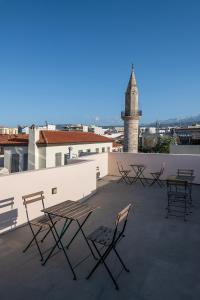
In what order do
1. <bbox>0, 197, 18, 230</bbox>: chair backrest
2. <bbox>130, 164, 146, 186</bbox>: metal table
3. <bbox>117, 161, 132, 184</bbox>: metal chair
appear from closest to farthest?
<bbox>0, 197, 18, 230</bbox>: chair backrest
<bbox>117, 161, 132, 184</bbox>: metal chair
<bbox>130, 164, 146, 186</bbox>: metal table

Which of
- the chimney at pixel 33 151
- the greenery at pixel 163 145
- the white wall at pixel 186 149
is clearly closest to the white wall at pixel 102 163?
the white wall at pixel 186 149

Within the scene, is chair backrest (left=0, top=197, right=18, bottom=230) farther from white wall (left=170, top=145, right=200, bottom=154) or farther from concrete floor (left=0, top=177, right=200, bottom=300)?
white wall (left=170, top=145, right=200, bottom=154)

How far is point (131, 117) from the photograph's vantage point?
94.6ft

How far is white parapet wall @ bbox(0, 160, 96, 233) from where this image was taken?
5.04 metres

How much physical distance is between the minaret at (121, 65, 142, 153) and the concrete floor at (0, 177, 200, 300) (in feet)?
73.8

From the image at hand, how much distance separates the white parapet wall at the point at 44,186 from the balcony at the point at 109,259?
2 cm

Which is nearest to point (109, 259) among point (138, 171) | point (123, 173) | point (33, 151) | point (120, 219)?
point (120, 219)

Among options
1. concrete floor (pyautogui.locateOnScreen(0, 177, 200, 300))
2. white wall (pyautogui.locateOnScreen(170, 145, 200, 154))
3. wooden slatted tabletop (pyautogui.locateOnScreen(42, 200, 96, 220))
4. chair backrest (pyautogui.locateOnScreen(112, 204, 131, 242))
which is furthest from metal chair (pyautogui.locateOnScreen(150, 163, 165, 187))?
white wall (pyautogui.locateOnScreen(170, 145, 200, 154))

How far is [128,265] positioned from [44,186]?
2.88 meters

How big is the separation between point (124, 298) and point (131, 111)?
26851 millimetres

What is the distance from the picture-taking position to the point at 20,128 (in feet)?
147

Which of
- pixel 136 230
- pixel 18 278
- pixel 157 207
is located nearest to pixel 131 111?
pixel 157 207

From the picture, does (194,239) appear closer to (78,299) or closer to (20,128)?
(78,299)

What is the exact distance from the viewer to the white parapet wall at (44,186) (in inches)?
198
